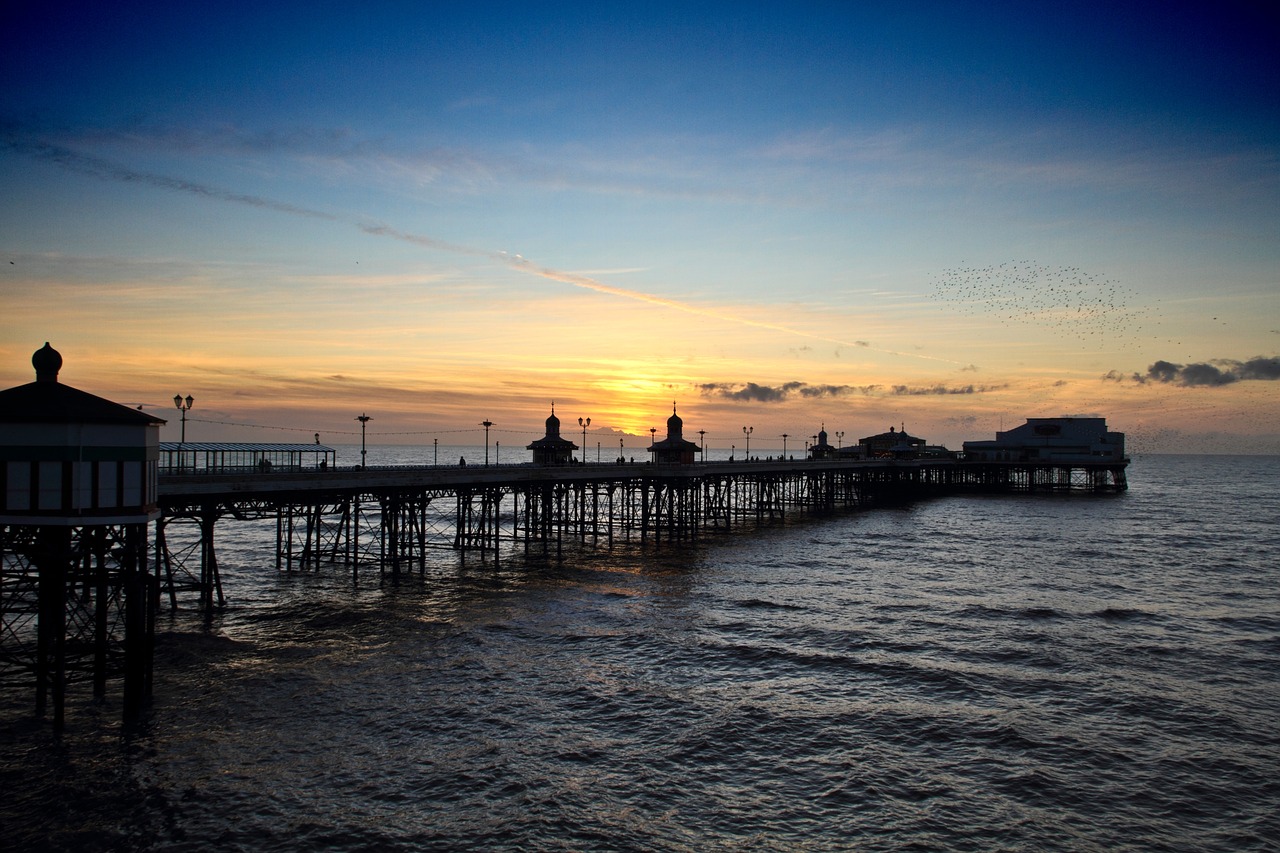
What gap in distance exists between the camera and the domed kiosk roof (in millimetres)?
20469

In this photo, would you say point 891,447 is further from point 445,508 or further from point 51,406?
point 51,406

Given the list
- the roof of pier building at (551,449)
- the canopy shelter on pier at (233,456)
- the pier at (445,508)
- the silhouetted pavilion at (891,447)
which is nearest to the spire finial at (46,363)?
the pier at (445,508)

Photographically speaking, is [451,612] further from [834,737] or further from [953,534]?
[953,534]

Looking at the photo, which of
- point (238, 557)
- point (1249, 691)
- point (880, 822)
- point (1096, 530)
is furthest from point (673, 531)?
point (880, 822)

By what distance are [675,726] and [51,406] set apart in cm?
1869

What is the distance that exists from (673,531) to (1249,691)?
154 ft

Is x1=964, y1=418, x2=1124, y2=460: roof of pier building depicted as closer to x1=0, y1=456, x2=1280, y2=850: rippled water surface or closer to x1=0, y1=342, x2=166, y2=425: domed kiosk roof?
x1=0, y1=456, x2=1280, y2=850: rippled water surface

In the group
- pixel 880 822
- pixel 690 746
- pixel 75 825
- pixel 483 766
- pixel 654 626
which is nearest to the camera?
pixel 75 825

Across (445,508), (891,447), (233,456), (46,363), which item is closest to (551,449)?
(233,456)

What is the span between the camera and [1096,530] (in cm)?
7519

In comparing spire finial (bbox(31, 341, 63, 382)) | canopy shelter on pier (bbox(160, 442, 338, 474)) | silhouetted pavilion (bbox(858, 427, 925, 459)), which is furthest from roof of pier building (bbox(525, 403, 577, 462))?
silhouetted pavilion (bbox(858, 427, 925, 459))

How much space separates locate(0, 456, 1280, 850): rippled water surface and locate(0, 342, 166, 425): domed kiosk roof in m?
7.92

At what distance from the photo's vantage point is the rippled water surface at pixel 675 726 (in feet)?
55.3

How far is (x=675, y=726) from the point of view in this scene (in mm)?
22219
